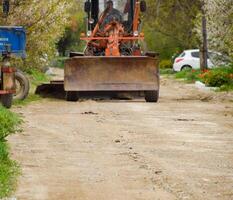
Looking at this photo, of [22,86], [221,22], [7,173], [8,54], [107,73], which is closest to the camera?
[7,173]

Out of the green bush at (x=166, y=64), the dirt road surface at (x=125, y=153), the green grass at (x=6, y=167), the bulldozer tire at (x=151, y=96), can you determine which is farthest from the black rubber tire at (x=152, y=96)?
the green bush at (x=166, y=64)

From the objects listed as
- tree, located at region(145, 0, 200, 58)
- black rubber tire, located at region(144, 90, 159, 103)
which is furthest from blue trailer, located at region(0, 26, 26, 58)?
tree, located at region(145, 0, 200, 58)

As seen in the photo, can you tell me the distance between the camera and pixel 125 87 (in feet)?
65.4

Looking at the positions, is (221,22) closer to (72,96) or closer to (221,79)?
(221,79)

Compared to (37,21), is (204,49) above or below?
below

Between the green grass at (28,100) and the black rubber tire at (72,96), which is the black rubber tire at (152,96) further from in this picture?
the green grass at (28,100)

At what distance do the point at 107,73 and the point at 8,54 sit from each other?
3.33 metres

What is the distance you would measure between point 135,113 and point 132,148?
535 cm

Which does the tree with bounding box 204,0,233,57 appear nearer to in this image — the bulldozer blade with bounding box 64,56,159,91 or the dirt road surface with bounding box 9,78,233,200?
the bulldozer blade with bounding box 64,56,159,91

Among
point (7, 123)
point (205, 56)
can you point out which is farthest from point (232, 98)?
point (205, 56)

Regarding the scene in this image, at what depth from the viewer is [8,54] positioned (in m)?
17.3

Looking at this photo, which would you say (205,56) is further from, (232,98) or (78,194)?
(78,194)

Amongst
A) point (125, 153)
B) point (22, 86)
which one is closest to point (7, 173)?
point (125, 153)

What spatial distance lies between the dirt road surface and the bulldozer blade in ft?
8.11
